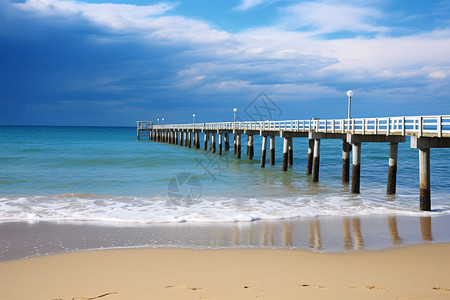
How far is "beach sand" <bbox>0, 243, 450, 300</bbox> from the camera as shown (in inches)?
236

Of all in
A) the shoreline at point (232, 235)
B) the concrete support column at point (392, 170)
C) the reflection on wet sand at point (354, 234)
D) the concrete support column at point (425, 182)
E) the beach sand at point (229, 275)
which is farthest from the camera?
the concrete support column at point (392, 170)

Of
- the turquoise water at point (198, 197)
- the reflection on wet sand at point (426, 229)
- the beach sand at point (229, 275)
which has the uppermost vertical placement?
the beach sand at point (229, 275)

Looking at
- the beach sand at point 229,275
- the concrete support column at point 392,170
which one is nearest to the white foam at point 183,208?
the concrete support column at point 392,170

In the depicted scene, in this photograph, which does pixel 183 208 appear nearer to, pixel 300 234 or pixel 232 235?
pixel 232 235

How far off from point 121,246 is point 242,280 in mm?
3419

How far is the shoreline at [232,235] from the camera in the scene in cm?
891

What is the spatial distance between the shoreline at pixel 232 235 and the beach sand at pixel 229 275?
539 millimetres

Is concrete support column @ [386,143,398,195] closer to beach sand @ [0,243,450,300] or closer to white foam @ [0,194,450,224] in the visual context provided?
white foam @ [0,194,450,224]

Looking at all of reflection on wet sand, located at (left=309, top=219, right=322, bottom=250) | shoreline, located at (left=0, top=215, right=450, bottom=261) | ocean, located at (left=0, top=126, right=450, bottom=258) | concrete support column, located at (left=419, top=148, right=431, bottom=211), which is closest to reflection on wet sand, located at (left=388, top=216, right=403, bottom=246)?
shoreline, located at (left=0, top=215, right=450, bottom=261)

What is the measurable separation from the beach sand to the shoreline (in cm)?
54

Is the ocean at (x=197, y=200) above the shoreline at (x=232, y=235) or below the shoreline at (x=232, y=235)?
below

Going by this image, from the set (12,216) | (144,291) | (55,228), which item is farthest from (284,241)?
(12,216)

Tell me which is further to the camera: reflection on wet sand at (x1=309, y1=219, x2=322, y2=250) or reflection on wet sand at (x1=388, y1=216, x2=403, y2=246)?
reflection on wet sand at (x1=388, y1=216, x2=403, y2=246)

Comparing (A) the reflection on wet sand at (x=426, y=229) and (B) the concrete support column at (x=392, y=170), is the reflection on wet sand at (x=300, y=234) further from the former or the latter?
(B) the concrete support column at (x=392, y=170)
